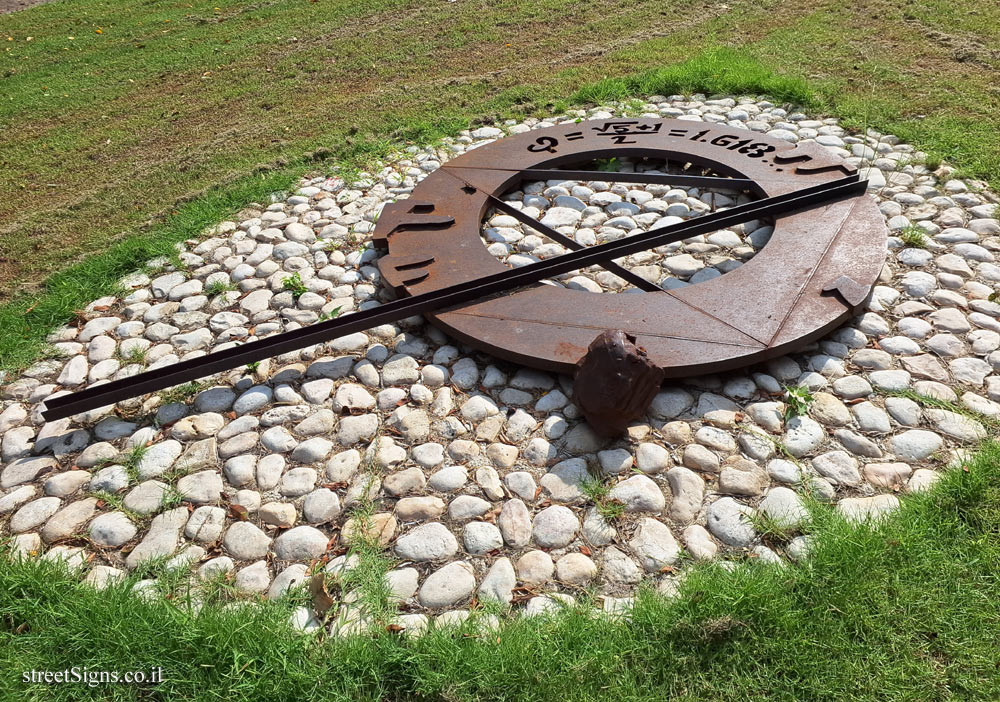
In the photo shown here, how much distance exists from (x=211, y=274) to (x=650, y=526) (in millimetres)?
2973

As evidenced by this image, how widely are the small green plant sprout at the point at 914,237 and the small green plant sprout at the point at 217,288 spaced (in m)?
3.68

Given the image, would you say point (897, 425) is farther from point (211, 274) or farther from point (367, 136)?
point (367, 136)

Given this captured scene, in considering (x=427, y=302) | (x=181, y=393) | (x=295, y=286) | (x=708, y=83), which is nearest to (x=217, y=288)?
(x=295, y=286)

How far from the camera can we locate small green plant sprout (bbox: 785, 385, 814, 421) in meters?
2.86

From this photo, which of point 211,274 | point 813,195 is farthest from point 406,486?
point 813,195

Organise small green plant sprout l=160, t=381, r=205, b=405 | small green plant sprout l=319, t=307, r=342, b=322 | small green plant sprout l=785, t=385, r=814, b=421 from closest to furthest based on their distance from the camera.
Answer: small green plant sprout l=785, t=385, r=814, b=421, small green plant sprout l=160, t=381, r=205, b=405, small green plant sprout l=319, t=307, r=342, b=322

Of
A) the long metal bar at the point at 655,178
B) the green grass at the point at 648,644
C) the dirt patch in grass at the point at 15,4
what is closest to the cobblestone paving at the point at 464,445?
the green grass at the point at 648,644

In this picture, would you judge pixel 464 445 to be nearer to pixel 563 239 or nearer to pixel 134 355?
pixel 563 239

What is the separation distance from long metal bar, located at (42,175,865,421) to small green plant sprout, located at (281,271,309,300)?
74 cm

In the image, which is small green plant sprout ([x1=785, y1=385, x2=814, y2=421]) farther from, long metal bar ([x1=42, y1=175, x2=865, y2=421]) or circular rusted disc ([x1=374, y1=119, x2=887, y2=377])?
long metal bar ([x1=42, y1=175, x2=865, y2=421])

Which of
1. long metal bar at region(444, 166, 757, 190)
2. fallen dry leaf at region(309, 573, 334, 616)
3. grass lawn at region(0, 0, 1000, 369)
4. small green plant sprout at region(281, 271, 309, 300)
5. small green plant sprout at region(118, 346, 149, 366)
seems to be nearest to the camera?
fallen dry leaf at region(309, 573, 334, 616)

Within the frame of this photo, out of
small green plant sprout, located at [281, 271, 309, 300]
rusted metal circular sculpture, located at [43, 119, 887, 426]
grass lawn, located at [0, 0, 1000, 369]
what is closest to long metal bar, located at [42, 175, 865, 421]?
rusted metal circular sculpture, located at [43, 119, 887, 426]

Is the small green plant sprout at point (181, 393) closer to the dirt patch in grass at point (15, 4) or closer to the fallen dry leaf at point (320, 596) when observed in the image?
the fallen dry leaf at point (320, 596)

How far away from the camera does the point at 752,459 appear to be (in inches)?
105
